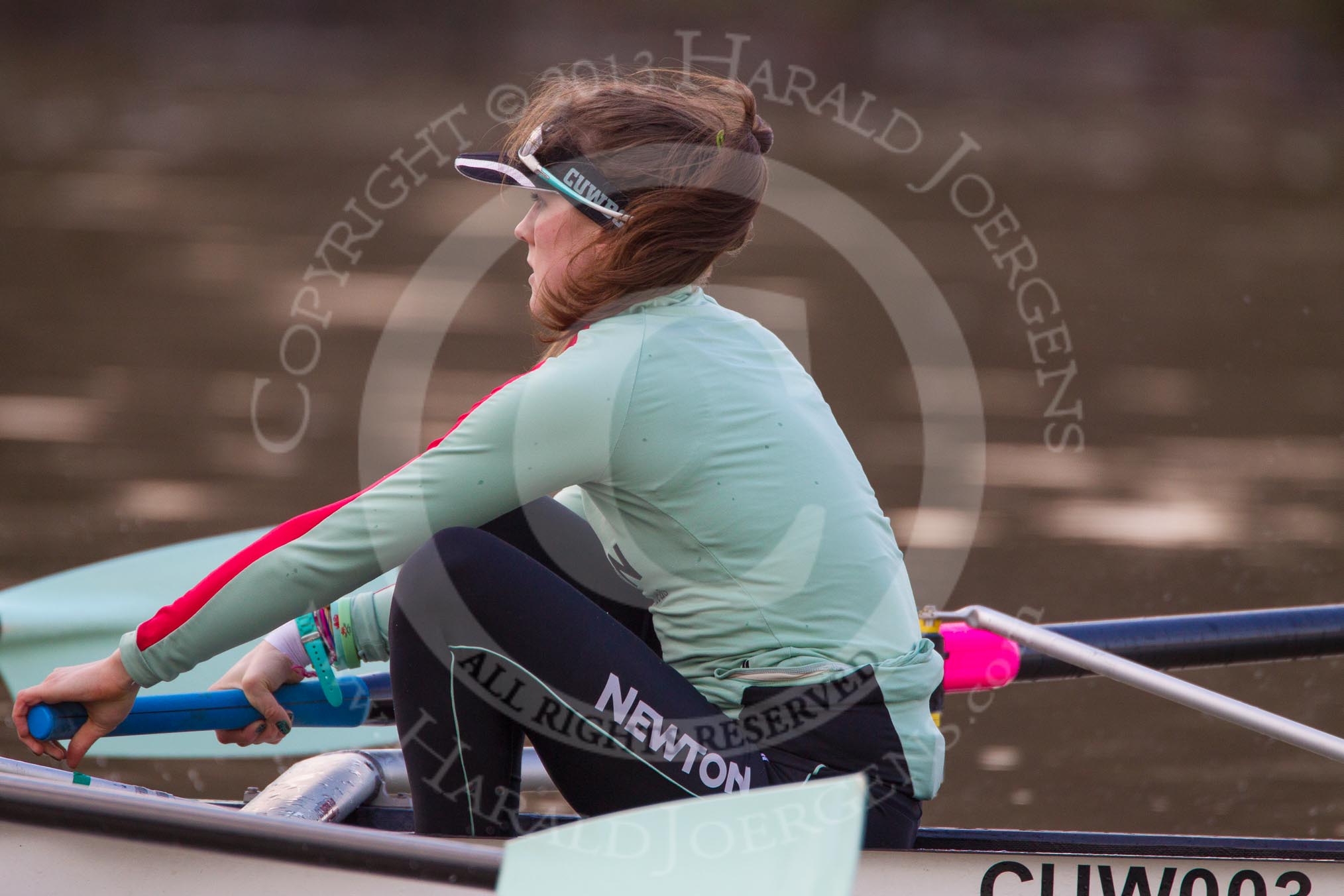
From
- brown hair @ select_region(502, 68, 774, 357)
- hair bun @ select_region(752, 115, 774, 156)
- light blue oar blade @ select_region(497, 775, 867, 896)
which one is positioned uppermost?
hair bun @ select_region(752, 115, 774, 156)

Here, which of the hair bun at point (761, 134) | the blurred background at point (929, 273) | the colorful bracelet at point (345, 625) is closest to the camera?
the hair bun at point (761, 134)

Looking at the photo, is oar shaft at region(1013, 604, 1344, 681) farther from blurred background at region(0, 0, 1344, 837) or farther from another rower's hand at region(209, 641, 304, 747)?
another rower's hand at region(209, 641, 304, 747)

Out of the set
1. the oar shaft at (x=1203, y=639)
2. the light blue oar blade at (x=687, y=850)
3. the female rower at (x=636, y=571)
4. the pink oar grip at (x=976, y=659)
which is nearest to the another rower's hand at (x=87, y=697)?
the female rower at (x=636, y=571)

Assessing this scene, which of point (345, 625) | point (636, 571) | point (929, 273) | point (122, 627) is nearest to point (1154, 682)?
point (636, 571)

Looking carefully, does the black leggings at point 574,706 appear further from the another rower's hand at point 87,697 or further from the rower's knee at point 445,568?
the another rower's hand at point 87,697

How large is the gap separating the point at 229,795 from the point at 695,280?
1618 millimetres

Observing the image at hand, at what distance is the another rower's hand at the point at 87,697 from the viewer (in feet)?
4.91

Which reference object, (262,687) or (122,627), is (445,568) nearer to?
(262,687)

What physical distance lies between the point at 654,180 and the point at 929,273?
6.61 meters

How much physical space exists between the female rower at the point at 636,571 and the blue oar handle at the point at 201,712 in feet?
0.07

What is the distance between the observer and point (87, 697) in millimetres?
1500

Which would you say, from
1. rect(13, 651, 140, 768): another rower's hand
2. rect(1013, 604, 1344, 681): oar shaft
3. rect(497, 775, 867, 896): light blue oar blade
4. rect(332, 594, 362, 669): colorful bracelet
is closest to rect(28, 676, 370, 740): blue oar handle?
rect(13, 651, 140, 768): another rower's hand

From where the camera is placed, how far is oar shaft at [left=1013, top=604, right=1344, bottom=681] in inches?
88.2

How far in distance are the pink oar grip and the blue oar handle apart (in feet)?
2.79
